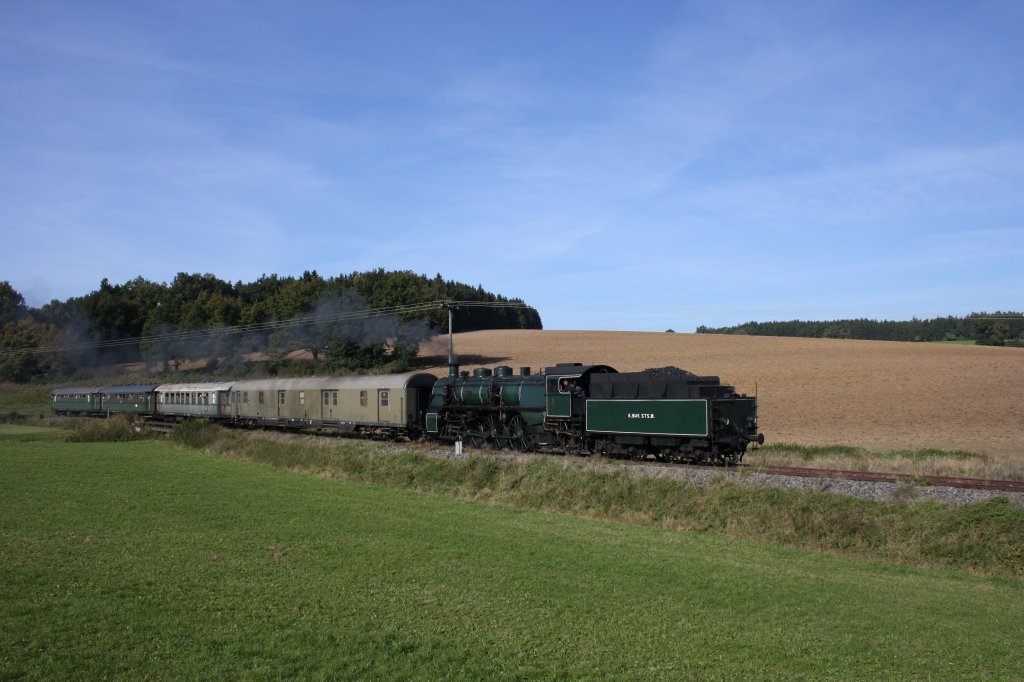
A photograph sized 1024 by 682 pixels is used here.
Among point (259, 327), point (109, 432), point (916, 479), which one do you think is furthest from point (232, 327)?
point (916, 479)

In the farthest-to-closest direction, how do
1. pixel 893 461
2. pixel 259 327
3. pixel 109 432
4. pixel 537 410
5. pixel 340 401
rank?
pixel 259 327 < pixel 109 432 < pixel 340 401 < pixel 537 410 < pixel 893 461

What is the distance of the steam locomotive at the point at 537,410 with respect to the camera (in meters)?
23.8

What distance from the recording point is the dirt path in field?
119 ft

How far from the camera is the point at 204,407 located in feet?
162

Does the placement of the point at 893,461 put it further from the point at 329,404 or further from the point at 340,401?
the point at 329,404

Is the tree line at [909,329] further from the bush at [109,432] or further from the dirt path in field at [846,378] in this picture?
the bush at [109,432]

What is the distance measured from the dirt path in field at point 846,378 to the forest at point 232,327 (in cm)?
616

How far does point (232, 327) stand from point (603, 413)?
6849 cm

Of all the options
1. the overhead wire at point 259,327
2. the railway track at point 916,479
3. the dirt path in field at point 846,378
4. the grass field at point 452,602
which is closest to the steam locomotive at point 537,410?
the railway track at point 916,479

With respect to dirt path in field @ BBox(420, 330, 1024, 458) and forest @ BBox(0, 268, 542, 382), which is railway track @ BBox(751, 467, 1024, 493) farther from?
forest @ BBox(0, 268, 542, 382)

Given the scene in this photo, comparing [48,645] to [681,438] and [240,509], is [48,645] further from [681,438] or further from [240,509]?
[681,438]

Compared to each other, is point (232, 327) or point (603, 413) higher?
point (232, 327)

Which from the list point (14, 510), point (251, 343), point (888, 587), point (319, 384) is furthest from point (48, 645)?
point (251, 343)

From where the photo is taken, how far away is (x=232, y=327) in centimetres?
8488
